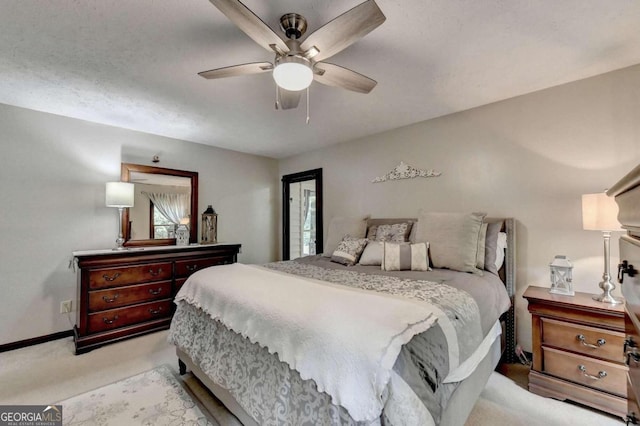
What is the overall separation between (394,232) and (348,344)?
6.47 ft

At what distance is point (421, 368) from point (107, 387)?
7.74ft

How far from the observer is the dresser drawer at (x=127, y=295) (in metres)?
2.74

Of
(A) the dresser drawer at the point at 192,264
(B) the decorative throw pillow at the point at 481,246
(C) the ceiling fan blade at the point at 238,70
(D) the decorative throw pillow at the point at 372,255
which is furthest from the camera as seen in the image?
(A) the dresser drawer at the point at 192,264

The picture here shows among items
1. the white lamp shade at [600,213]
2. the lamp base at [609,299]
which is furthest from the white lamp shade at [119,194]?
the lamp base at [609,299]

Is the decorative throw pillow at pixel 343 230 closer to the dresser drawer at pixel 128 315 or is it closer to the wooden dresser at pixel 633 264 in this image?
the dresser drawer at pixel 128 315

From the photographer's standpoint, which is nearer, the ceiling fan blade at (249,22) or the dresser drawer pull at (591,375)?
the ceiling fan blade at (249,22)

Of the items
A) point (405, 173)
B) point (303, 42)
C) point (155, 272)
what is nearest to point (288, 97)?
point (303, 42)

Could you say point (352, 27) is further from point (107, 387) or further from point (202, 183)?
point (202, 183)

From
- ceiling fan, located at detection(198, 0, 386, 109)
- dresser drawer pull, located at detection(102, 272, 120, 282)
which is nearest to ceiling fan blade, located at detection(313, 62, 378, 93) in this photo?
ceiling fan, located at detection(198, 0, 386, 109)

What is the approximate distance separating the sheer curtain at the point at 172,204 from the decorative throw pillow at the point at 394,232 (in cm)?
275

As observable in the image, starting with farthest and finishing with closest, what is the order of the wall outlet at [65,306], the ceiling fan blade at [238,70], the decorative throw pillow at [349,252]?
1. the wall outlet at [65,306]
2. the decorative throw pillow at [349,252]
3. the ceiling fan blade at [238,70]

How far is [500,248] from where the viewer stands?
238 centimetres

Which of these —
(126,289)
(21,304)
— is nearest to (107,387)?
(126,289)

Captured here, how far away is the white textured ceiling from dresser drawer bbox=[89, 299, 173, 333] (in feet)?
6.98
